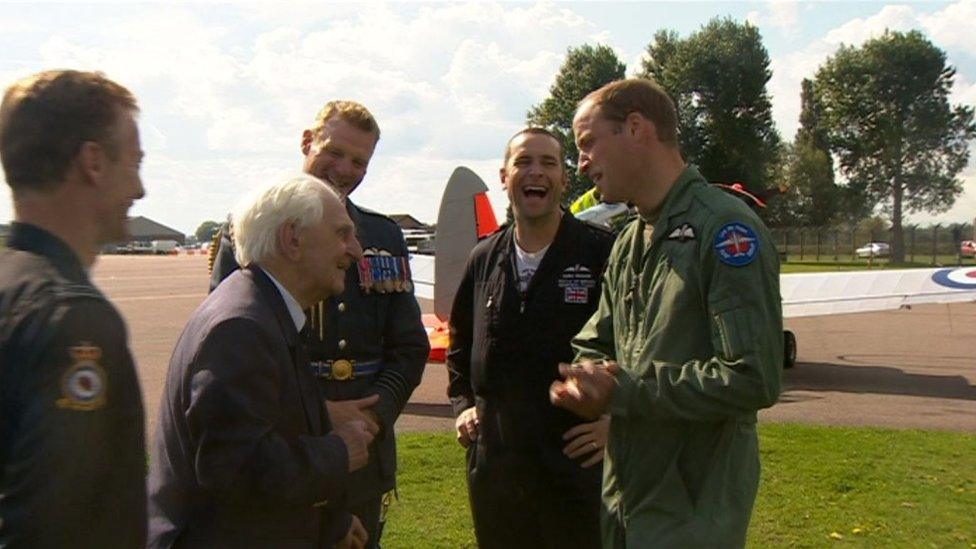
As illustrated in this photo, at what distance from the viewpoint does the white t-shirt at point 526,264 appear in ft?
12.8

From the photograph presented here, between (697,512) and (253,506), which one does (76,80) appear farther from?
(697,512)

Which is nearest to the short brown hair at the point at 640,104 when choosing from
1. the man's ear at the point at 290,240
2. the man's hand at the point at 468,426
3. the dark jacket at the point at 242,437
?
the man's ear at the point at 290,240

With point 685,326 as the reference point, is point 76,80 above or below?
above

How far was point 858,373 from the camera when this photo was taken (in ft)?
41.9

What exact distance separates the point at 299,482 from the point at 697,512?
1.03 metres

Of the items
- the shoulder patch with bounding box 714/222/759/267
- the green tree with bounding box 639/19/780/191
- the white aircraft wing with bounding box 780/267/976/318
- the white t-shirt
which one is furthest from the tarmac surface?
the green tree with bounding box 639/19/780/191

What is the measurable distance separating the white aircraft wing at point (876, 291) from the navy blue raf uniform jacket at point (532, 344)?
11378 millimetres

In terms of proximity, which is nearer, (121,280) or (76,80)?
(76,80)

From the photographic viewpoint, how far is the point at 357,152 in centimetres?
361

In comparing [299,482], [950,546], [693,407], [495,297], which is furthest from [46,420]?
[950,546]

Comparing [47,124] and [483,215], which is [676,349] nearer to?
[47,124]

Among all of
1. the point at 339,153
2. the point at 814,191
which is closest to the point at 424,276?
the point at 339,153

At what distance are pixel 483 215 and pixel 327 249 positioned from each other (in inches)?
387

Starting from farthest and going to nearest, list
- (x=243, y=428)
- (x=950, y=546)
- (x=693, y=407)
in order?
(x=950, y=546) → (x=693, y=407) → (x=243, y=428)
